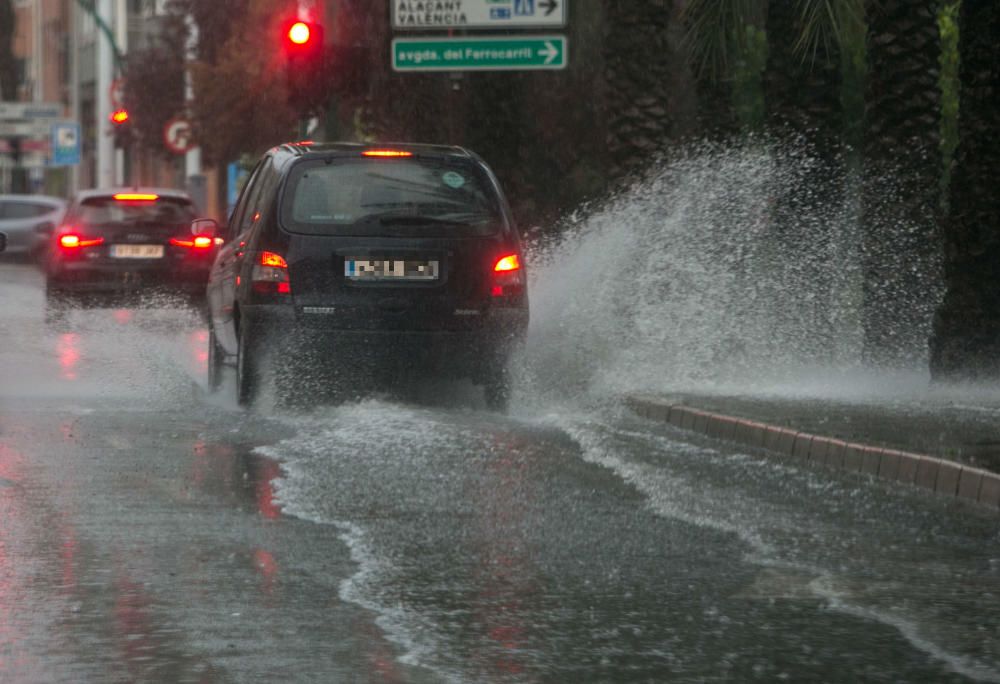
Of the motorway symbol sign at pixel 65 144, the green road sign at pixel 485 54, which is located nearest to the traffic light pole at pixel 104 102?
the motorway symbol sign at pixel 65 144

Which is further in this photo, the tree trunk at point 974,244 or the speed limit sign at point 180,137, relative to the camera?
the speed limit sign at point 180,137

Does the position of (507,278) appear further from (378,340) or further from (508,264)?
(378,340)

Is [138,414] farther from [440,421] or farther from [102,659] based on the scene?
[102,659]

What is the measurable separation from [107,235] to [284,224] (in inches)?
521

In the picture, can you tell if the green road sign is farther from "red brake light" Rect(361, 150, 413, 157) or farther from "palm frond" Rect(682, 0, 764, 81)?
"red brake light" Rect(361, 150, 413, 157)

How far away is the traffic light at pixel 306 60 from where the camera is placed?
78.8 feet

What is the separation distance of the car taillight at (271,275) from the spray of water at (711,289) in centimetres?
155

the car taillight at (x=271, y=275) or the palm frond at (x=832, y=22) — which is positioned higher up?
the palm frond at (x=832, y=22)

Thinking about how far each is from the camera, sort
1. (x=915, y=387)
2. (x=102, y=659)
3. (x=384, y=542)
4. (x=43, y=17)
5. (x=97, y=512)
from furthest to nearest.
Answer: (x=43, y=17)
(x=915, y=387)
(x=97, y=512)
(x=384, y=542)
(x=102, y=659)

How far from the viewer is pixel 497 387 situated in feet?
46.3

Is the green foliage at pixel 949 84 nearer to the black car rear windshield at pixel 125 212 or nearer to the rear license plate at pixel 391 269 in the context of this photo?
the black car rear windshield at pixel 125 212

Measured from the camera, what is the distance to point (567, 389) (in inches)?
613

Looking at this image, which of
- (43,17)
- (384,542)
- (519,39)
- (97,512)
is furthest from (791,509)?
(43,17)

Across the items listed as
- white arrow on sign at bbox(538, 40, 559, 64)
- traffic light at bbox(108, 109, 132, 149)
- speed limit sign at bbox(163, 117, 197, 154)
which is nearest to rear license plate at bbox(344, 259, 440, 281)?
white arrow on sign at bbox(538, 40, 559, 64)
